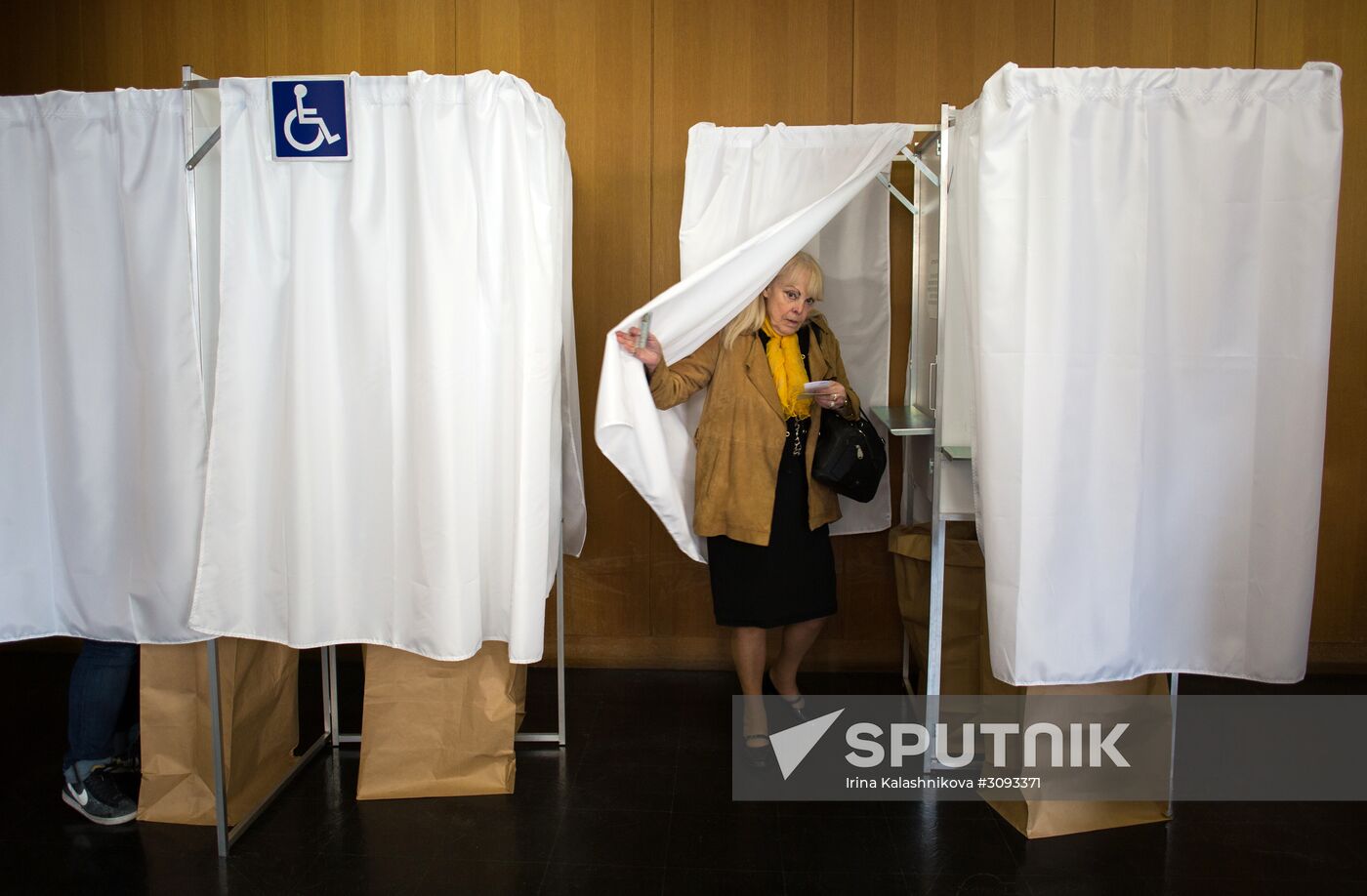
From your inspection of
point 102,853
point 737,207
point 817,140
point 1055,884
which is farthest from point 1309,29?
point 102,853

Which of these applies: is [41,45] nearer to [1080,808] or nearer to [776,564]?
[776,564]

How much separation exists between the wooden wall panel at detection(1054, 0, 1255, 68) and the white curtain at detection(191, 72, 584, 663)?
195cm

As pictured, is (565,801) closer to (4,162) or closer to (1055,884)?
(1055,884)

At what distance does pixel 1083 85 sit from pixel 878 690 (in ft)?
6.55

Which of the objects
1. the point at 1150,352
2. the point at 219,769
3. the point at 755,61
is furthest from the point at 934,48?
the point at 219,769

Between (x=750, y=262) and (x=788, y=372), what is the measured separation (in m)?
0.35

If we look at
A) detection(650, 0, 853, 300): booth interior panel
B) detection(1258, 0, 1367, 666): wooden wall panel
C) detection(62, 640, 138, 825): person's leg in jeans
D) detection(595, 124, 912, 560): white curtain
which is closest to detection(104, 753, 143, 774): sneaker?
detection(62, 640, 138, 825): person's leg in jeans

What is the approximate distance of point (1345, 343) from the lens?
11.1 feet

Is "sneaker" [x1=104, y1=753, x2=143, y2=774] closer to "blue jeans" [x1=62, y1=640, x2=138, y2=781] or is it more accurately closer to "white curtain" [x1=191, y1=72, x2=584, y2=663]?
"blue jeans" [x1=62, y1=640, x2=138, y2=781]

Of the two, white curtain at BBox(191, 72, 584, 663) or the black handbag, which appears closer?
white curtain at BBox(191, 72, 584, 663)

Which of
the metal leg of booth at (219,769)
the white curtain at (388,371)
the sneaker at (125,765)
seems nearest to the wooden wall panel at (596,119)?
the white curtain at (388,371)

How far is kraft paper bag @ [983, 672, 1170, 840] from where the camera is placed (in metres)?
2.42

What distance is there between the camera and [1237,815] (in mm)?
2535

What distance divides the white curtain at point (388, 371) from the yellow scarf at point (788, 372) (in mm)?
699
